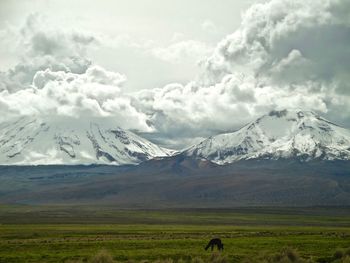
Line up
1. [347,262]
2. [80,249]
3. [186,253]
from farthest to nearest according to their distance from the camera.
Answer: [80,249]
[186,253]
[347,262]

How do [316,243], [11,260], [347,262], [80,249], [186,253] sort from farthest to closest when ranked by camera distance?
1. [316,243]
2. [80,249]
3. [186,253]
4. [11,260]
5. [347,262]

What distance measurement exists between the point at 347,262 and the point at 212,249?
1575 centimetres

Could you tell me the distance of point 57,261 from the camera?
46.9 m

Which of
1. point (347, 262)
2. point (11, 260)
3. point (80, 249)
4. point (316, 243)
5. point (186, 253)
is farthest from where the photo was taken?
point (316, 243)

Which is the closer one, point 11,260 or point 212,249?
point 11,260

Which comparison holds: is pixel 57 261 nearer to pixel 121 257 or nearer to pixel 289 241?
pixel 121 257

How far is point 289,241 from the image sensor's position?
65.9 metres

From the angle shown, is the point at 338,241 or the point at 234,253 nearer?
the point at 234,253

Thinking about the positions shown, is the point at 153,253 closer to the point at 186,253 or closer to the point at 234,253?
the point at 186,253

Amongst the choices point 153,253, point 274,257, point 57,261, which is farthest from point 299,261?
point 57,261

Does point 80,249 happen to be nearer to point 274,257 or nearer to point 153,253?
point 153,253

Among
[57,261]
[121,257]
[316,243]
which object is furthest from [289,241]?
[57,261]

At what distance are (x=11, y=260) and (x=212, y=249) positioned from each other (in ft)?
57.1

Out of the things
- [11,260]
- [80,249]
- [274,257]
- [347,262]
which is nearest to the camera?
[347,262]
